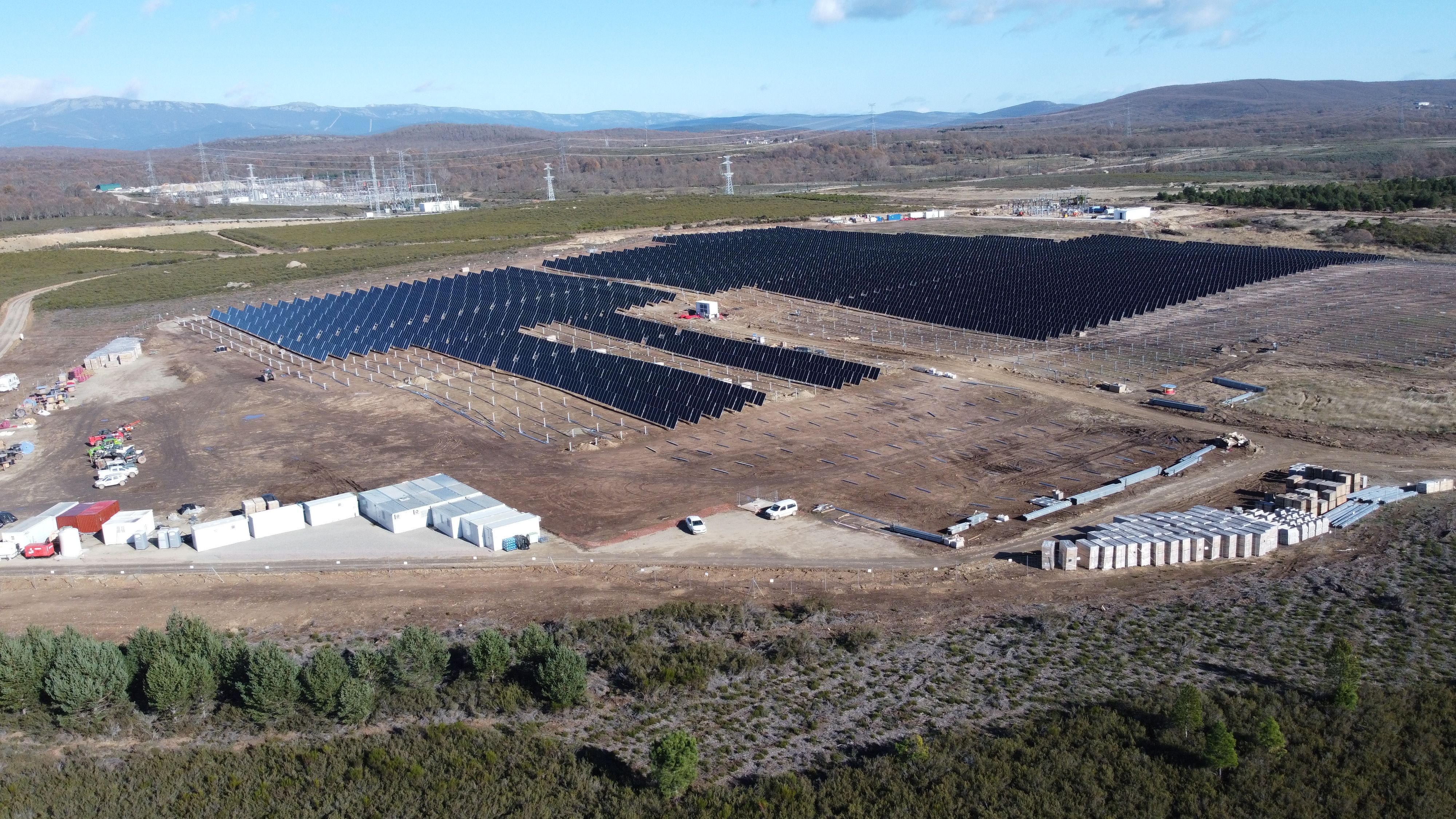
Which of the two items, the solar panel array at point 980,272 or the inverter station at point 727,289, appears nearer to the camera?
the inverter station at point 727,289

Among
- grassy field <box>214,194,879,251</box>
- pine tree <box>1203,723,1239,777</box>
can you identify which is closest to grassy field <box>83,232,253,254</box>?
grassy field <box>214,194,879,251</box>

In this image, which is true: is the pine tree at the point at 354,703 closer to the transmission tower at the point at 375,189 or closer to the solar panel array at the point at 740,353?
the solar panel array at the point at 740,353

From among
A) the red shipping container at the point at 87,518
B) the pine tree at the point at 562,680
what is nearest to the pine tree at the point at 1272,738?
the pine tree at the point at 562,680

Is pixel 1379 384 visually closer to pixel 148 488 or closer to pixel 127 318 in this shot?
pixel 148 488

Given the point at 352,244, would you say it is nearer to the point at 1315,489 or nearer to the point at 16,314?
the point at 16,314

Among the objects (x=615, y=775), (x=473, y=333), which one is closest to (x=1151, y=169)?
(x=473, y=333)

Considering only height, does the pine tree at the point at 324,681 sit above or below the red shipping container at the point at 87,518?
below

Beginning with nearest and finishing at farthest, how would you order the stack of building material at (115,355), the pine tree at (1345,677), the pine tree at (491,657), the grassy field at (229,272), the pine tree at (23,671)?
the pine tree at (1345,677), the pine tree at (23,671), the pine tree at (491,657), the stack of building material at (115,355), the grassy field at (229,272)
